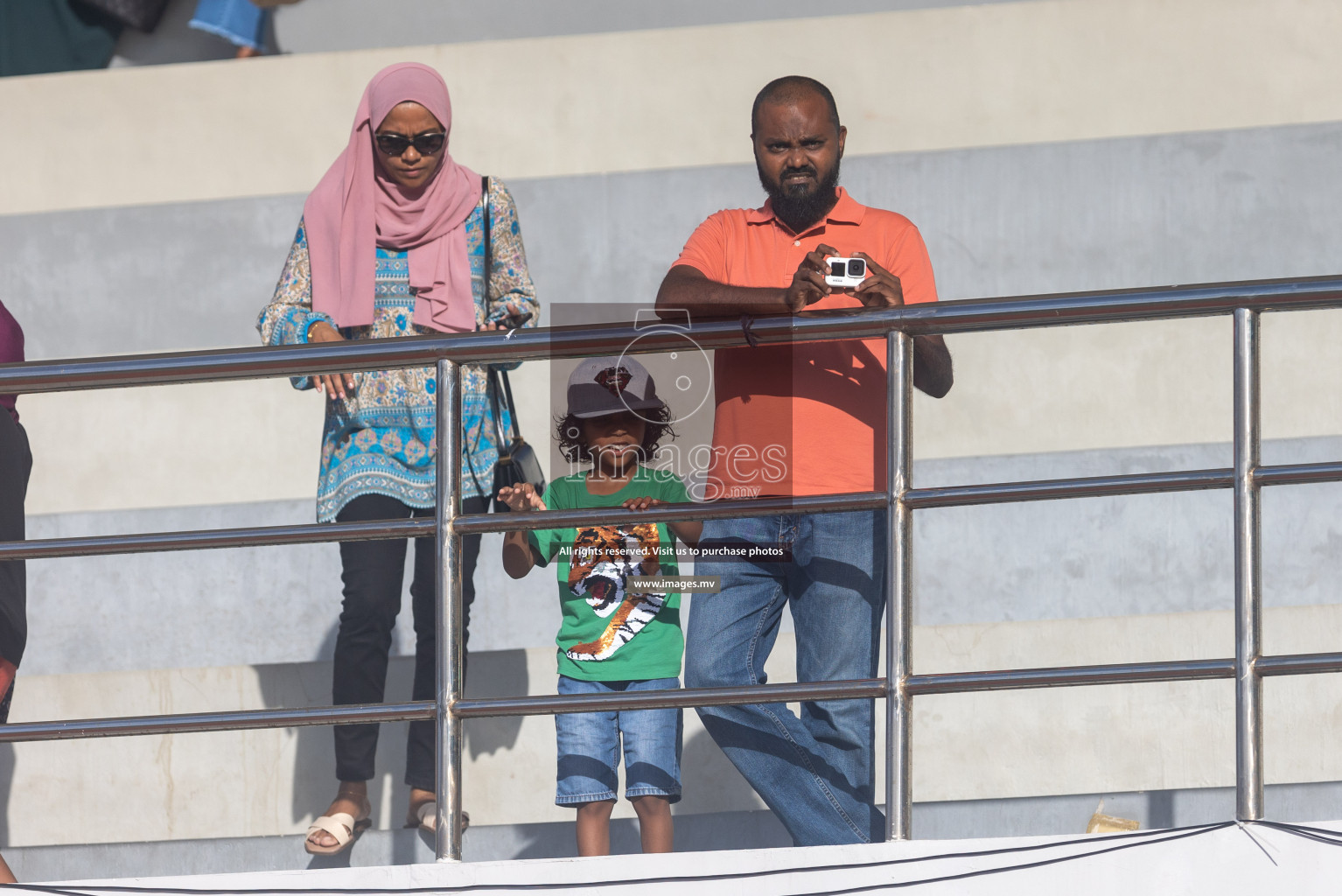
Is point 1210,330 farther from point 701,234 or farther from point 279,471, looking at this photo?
point 279,471

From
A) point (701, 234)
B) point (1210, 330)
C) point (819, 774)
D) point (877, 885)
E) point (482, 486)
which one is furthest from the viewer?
point (1210, 330)

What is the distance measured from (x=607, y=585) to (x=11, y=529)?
1.56 m

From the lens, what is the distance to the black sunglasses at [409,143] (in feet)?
12.4

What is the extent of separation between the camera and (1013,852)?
2650 millimetres

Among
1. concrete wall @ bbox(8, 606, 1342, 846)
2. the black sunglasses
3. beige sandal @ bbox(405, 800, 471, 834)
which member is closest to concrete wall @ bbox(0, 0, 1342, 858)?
concrete wall @ bbox(8, 606, 1342, 846)

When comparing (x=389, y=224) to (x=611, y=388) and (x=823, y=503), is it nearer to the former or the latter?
(x=611, y=388)

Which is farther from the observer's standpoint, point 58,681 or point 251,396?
point 251,396

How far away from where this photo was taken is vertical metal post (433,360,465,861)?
107 inches

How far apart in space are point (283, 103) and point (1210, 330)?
11.7 ft

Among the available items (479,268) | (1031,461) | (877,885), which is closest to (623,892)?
(877,885)

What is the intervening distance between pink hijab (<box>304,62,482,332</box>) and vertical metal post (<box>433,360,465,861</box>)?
96 centimetres

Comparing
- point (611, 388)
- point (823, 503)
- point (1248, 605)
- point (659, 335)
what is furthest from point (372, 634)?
point (1248, 605)

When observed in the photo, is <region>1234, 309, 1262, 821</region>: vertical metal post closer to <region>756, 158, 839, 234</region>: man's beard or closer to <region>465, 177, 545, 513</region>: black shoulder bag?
<region>756, 158, 839, 234</region>: man's beard

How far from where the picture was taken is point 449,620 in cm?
278
